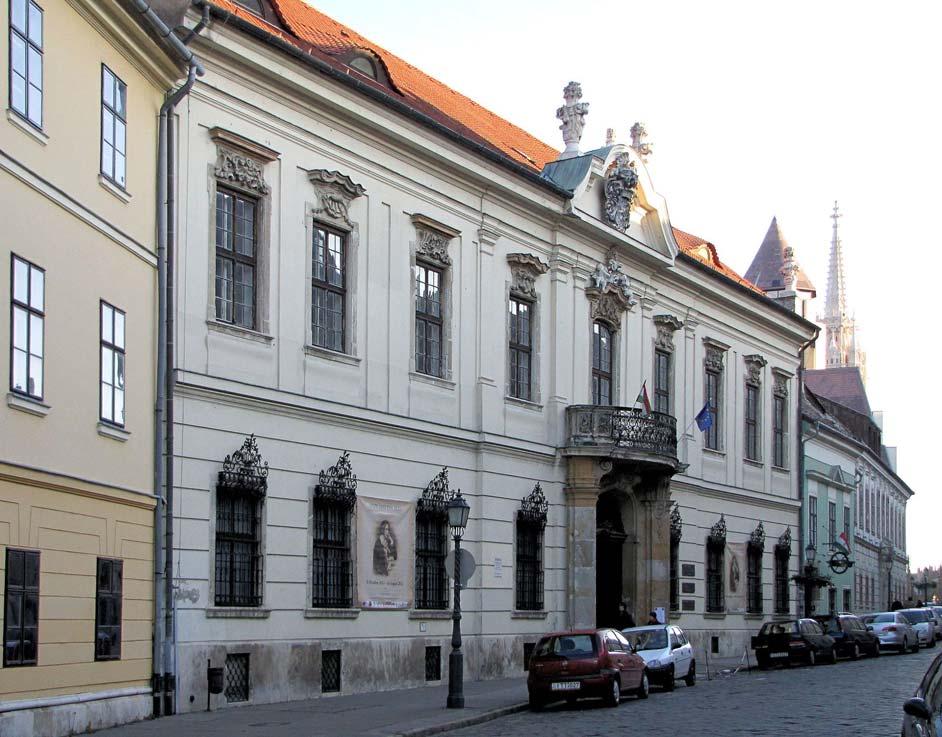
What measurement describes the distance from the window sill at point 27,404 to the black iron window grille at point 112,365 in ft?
7.31

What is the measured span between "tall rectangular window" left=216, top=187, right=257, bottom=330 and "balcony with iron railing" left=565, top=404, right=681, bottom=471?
472 inches

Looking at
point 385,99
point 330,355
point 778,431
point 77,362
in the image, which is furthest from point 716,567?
point 77,362

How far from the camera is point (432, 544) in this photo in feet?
107

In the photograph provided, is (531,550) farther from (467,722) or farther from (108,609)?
(108,609)

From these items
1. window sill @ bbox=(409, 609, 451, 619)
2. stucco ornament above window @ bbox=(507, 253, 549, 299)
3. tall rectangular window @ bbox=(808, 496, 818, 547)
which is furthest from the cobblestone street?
tall rectangular window @ bbox=(808, 496, 818, 547)

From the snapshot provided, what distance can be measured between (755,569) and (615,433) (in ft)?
47.3

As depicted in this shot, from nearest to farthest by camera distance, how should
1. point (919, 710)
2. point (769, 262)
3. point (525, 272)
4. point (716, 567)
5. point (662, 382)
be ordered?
1. point (919, 710)
2. point (525, 272)
3. point (662, 382)
4. point (716, 567)
5. point (769, 262)

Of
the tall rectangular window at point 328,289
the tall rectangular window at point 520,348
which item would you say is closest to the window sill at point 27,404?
the tall rectangular window at point 328,289

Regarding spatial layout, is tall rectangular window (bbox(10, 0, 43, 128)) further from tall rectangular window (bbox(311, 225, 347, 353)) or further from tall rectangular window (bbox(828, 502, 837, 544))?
tall rectangular window (bbox(828, 502, 837, 544))

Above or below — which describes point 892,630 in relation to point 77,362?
below

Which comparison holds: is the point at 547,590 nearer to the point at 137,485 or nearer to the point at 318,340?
the point at 318,340

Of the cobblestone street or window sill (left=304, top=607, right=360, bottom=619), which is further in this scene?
window sill (left=304, top=607, right=360, bottom=619)

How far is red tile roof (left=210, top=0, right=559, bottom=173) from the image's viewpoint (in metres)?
31.3

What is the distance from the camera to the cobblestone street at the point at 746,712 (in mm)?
22203
